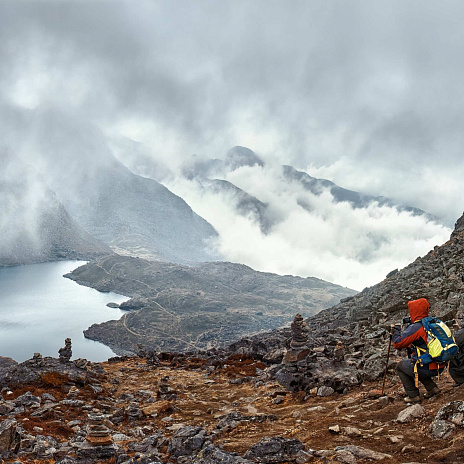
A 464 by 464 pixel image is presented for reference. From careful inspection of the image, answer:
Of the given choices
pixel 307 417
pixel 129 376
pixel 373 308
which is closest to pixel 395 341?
pixel 307 417

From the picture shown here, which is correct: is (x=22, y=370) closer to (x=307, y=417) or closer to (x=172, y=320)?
(x=307, y=417)

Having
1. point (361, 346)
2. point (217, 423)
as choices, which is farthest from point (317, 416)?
point (361, 346)

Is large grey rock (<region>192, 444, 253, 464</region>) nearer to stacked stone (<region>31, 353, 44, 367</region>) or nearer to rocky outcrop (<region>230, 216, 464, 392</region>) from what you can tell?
rocky outcrop (<region>230, 216, 464, 392</region>)

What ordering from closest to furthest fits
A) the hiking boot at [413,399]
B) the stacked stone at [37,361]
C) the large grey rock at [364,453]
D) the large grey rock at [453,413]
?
1. the large grey rock at [364,453]
2. the large grey rock at [453,413]
3. the hiking boot at [413,399]
4. the stacked stone at [37,361]

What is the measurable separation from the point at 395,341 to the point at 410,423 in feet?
5.97

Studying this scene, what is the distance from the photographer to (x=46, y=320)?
138000 mm

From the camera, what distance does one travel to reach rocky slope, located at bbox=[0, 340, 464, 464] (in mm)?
7809

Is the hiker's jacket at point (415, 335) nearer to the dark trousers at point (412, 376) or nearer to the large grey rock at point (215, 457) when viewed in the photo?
the dark trousers at point (412, 376)

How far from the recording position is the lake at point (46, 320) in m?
110

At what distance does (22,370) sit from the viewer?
2297 cm

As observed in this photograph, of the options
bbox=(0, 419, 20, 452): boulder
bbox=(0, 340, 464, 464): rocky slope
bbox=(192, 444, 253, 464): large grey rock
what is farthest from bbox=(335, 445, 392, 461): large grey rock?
bbox=(0, 419, 20, 452): boulder

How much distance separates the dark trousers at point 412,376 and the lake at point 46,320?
108 m

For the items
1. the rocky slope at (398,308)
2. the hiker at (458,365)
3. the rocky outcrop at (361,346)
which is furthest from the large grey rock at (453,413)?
the rocky slope at (398,308)

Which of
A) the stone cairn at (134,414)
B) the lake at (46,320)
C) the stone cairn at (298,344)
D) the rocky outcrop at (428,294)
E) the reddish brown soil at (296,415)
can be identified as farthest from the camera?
the lake at (46,320)
